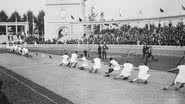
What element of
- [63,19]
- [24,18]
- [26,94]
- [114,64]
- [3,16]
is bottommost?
[26,94]

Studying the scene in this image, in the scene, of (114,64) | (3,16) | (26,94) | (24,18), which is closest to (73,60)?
(114,64)

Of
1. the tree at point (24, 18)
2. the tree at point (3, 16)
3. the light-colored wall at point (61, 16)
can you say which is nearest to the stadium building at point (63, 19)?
the light-colored wall at point (61, 16)

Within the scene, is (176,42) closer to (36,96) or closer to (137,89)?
(137,89)

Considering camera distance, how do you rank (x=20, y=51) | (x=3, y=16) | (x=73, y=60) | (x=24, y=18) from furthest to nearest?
(x=24, y=18) → (x=3, y=16) → (x=20, y=51) → (x=73, y=60)

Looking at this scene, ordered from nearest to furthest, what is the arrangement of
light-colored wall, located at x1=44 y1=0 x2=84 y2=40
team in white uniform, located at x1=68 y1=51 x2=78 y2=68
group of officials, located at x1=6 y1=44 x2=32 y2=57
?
1. team in white uniform, located at x1=68 y1=51 x2=78 y2=68
2. group of officials, located at x1=6 y1=44 x2=32 y2=57
3. light-colored wall, located at x1=44 y1=0 x2=84 y2=40

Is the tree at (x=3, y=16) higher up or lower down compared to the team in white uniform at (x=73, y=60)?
higher up

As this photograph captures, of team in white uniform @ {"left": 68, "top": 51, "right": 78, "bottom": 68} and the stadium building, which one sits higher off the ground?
the stadium building

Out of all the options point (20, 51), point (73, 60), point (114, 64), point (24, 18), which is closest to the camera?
point (114, 64)

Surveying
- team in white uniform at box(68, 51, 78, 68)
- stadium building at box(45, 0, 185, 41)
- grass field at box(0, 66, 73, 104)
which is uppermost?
stadium building at box(45, 0, 185, 41)

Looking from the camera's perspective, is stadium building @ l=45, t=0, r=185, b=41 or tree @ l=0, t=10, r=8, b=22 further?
tree @ l=0, t=10, r=8, b=22

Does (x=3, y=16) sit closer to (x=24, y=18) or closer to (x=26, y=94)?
(x=24, y=18)

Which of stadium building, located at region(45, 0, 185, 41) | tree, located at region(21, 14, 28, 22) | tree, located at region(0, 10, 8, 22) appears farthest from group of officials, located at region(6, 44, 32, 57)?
tree, located at region(21, 14, 28, 22)

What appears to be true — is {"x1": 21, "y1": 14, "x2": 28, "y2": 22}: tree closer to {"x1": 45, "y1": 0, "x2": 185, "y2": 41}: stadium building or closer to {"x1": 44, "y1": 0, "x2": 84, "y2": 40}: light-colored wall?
{"x1": 44, "y1": 0, "x2": 84, "y2": 40}: light-colored wall

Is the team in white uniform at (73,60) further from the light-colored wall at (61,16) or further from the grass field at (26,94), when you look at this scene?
the light-colored wall at (61,16)
